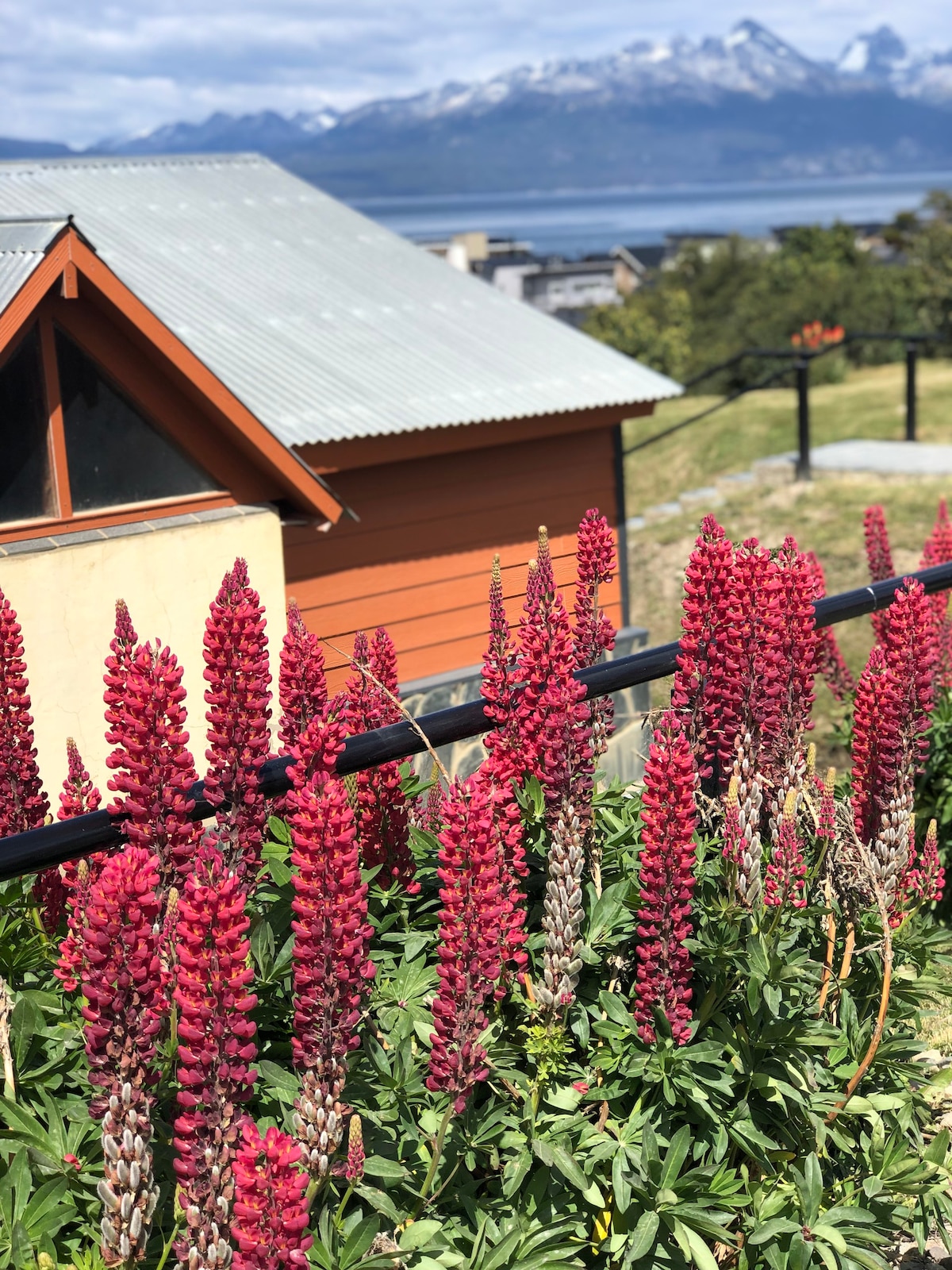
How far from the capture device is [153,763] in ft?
7.79

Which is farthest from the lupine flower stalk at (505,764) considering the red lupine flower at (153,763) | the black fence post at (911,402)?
A: the black fence post at (911,402)

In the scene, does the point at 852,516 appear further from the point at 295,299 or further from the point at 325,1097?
the point at 325,1097

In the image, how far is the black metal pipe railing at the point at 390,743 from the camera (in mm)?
2297

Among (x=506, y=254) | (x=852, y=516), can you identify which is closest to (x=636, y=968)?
(x=852, y=516)

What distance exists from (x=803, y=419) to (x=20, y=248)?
13988 mm

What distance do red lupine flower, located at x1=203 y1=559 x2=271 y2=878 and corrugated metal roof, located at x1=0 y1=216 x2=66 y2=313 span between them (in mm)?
4864

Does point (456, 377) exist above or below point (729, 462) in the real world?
above

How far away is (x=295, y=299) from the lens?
498 inches

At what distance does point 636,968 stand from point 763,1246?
1.91 ft

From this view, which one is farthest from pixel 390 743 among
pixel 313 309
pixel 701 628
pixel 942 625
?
pixel 313 309

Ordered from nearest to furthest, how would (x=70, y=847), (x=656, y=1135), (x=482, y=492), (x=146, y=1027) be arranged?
1. (x=146, y=1027)
2. (x=70, y=847)
3. (x=656, y=1135)
4. (x=482, y=492)

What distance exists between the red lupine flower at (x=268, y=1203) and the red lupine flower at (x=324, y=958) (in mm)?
133

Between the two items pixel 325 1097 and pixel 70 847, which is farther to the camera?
pixel 70 847

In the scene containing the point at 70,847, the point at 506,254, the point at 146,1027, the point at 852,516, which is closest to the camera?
the point at 146,1027
